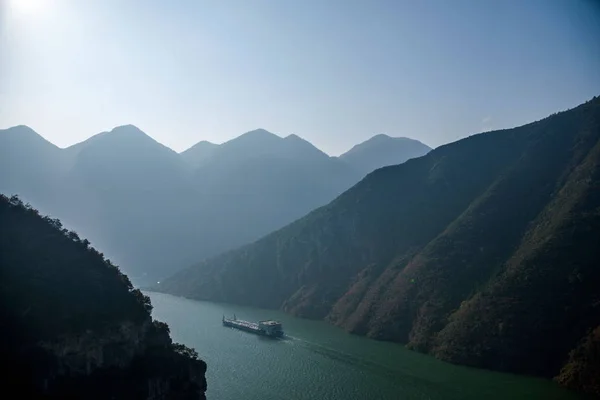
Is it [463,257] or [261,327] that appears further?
[261,327]

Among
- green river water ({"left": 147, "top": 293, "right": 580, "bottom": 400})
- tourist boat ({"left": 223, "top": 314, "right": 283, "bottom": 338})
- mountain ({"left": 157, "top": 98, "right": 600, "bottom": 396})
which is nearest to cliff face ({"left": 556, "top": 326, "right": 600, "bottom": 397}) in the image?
mountain ({"left": 157, "top": 98, "right": 600, "bottom": 396})

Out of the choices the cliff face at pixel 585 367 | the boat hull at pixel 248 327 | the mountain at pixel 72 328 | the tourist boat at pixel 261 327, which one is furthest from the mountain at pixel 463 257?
the mountain at pixel 72 328

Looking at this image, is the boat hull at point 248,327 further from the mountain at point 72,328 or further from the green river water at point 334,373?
the mountain at point 72,328

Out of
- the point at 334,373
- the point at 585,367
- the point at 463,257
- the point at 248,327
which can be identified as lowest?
the point at 334,373

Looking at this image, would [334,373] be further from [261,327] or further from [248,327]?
[248,327]

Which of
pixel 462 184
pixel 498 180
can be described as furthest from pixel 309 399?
pixel 462 184

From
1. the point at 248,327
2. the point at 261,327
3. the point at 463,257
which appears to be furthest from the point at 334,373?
the point at 248,327

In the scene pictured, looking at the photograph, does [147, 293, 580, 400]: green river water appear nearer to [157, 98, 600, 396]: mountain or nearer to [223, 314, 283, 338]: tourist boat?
[223, 314, 283, 338]: tourist boat
